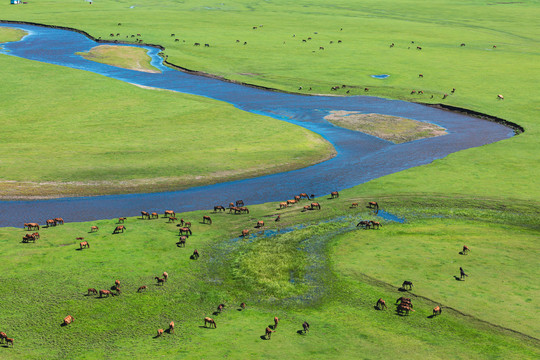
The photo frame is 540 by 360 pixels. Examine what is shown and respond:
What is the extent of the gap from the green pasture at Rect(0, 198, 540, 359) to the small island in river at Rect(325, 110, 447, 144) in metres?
32.4

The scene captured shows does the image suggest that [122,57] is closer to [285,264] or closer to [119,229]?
[119,229]

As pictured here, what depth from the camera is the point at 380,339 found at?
3334 centimetres

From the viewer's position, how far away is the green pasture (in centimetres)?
3269

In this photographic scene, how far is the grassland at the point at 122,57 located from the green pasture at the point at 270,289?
8090 cm

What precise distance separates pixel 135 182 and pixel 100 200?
15.8ft

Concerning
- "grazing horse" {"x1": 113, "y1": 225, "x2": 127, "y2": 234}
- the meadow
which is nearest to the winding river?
the meadow

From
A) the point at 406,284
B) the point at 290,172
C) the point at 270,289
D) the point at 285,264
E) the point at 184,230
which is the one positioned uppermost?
the point at 406,284

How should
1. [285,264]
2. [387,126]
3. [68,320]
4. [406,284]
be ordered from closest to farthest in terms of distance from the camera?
[68,320]
[406,284]
[285,264]
[387,126]

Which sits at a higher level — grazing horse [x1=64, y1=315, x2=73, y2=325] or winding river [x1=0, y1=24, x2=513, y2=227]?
winding river [x1=0, y1=24, x2=513, y2=227]

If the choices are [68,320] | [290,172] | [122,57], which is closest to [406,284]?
[68,320]

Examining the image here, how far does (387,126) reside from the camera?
87000 mm

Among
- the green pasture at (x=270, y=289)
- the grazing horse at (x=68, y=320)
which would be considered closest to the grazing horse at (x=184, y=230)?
the green pasture at (x=270, y=289)

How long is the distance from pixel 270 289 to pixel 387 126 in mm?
52993

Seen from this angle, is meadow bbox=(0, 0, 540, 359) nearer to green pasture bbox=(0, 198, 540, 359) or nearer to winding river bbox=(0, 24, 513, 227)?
green pasture bbox=(0, 198, 540, 359)
